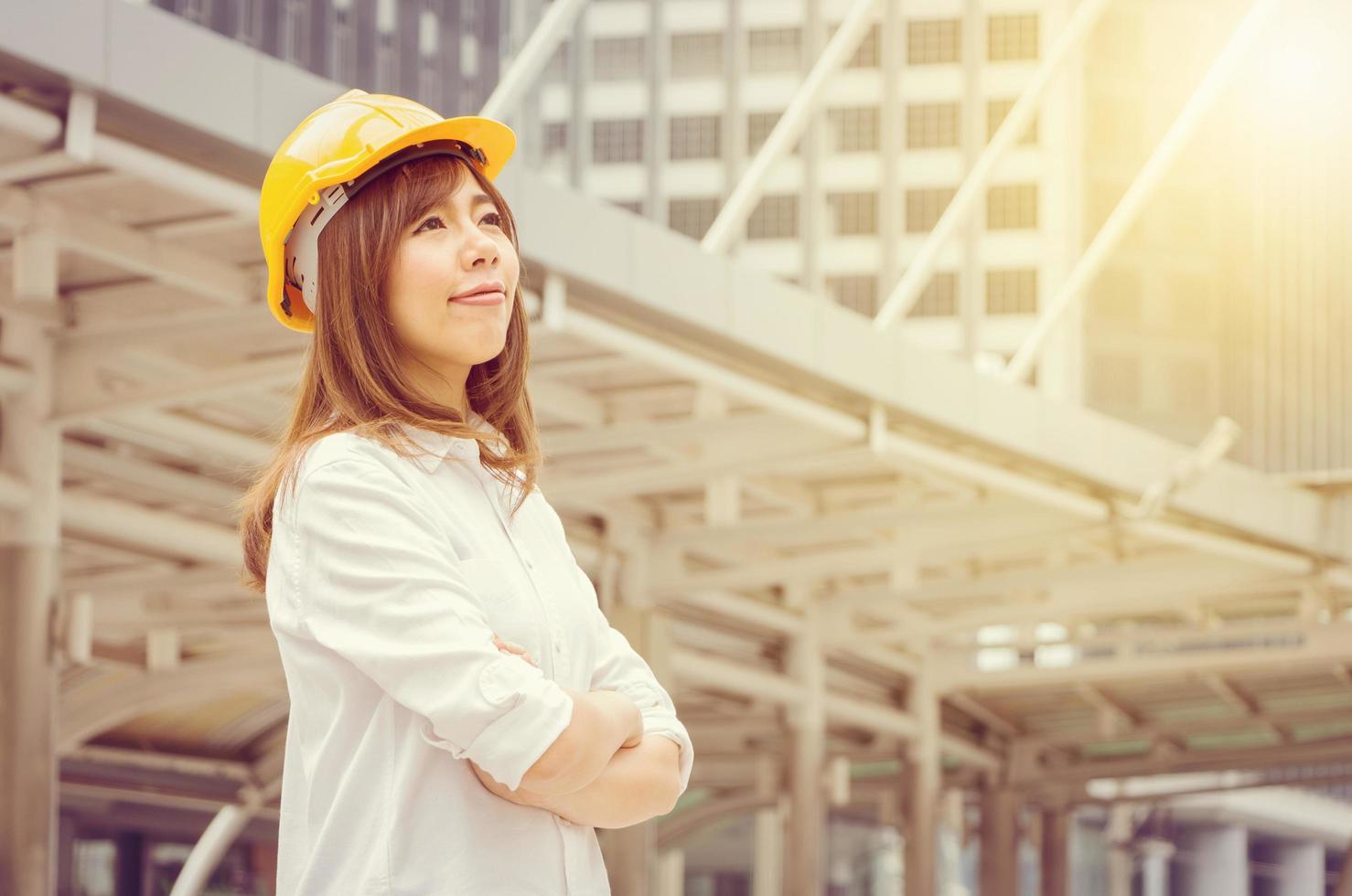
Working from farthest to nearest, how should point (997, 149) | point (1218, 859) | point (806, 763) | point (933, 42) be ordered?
point (933, 42) → point (1218, 859) → point (806, 763) → point (997, 149)

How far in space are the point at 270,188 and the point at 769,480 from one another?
1580 centimetres

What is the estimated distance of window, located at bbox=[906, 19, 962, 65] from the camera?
76.7 meters

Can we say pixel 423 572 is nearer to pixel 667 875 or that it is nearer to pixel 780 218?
pixel 667 875

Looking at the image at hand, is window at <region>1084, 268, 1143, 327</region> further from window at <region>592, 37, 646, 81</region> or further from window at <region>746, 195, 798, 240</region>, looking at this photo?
window at <region>592, 37, 646, 81</region>

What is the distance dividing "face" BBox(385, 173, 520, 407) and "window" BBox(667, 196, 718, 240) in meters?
75.9

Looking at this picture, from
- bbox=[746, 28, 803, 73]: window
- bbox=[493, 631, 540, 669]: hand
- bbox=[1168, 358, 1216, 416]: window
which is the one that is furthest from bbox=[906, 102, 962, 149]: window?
bbox=[493, 631, 540, 669]: hand

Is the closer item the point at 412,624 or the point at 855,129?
the point at 412,624

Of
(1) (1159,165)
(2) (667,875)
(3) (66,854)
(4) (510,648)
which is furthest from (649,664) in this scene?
(2) (667,875)

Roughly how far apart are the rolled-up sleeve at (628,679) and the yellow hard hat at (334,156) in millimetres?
509

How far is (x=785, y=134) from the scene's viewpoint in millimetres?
15914

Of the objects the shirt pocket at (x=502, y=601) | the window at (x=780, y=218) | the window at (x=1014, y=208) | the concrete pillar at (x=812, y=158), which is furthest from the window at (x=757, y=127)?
the shirt pocket at (x=502, y=601)

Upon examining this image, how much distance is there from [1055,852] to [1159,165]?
2339cm

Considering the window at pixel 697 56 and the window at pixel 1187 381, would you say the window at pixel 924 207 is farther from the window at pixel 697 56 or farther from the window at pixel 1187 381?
the window at pixel 1187 381

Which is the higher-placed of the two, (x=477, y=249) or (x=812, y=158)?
(x=812, y=158)
